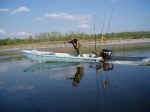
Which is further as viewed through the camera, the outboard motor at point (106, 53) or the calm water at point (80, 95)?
the outboard motor at point (106, 53)

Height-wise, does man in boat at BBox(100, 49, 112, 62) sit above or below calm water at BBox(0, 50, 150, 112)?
above

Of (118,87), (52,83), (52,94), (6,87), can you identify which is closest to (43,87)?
(52,83)

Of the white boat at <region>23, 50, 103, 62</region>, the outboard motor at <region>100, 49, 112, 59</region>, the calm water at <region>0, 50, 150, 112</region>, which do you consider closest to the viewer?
the calm water at <region>0, 50, 150, 112</region>

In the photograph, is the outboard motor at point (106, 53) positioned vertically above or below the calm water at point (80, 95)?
above

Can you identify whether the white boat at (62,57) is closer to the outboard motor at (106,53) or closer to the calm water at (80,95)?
the outboard motor at (106,53)

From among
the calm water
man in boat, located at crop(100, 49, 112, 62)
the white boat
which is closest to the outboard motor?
man in boat, located at crop(100, 49, 112, 62)

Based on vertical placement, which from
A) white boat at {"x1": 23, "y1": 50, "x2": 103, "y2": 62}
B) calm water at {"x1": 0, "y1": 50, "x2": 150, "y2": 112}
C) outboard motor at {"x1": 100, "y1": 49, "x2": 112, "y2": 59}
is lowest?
calm water at {"x1": 0, "y1": 50, "x2": 150, "y2": 112}

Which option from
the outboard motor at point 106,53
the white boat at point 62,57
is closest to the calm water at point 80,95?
the outboard motor at point 106,53

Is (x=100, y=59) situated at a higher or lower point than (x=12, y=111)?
higher

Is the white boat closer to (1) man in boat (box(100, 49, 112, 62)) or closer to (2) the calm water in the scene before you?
(1) man in boat (box(100, 49, 112, 62))

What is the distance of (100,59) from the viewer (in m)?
12.4

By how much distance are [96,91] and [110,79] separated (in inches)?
69.8

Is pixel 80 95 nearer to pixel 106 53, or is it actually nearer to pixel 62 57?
pixel 106 53

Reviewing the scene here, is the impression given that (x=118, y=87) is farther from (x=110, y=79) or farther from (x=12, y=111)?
(x=12, y=111)
